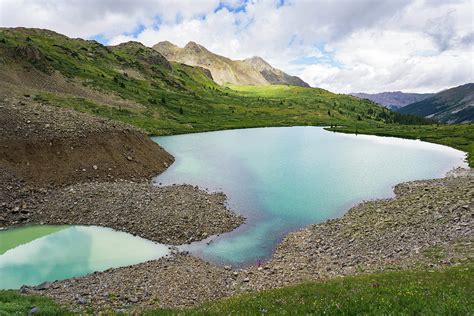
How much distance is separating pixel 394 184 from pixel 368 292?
1951 inches

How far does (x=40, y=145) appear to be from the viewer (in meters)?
57.7

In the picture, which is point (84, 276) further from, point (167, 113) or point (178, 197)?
point (167, 113)

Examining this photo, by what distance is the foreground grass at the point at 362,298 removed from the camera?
1713 cm

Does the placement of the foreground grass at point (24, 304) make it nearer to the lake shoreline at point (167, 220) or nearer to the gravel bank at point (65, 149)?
the lake shoreline at point (167, 220)

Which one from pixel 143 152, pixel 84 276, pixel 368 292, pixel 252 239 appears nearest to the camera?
pixel 368 292

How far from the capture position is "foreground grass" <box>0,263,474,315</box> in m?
17.1

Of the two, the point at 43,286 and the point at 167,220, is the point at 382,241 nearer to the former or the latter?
the point at 167,220

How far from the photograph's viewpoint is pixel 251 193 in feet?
192

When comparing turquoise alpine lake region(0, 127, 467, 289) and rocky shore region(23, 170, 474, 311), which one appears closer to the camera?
rocky shore region(23, 170, 474, 311)

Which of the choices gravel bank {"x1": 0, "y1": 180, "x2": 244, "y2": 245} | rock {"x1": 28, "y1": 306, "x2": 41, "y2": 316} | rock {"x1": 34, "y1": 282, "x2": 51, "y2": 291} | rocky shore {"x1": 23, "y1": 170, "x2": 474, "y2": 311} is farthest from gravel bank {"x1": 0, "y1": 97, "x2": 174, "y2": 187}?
rock {"x1": 28, "y1": 306, "x2": 41, "y2": 316}

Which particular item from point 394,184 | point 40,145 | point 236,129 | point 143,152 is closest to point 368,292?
point 394,184

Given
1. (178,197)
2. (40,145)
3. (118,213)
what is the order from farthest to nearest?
(40,145) → (178,197) → (118,213)

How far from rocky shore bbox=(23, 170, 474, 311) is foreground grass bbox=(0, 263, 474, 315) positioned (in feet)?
10.4

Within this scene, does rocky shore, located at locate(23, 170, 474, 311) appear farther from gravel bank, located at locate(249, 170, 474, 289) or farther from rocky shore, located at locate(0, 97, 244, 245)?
rocky shore, located at locate(0, 97, 244, 245)
